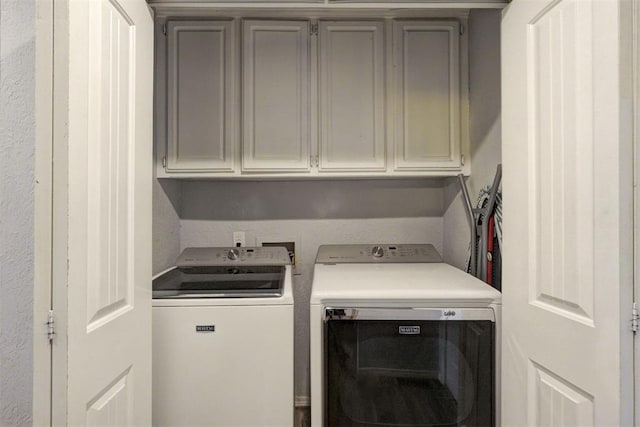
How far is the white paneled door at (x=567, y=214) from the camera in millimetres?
875

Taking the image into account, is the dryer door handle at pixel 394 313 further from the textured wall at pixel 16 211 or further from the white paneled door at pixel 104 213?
the textured wall at pixel 16 211

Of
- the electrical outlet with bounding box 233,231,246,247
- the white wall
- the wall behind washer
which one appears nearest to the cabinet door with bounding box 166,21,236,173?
the white wall

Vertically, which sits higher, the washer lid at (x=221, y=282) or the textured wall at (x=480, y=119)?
the textured wall at (x=480, y=119)

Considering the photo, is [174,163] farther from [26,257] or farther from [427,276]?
[427,276]

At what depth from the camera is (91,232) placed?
980 millimetres

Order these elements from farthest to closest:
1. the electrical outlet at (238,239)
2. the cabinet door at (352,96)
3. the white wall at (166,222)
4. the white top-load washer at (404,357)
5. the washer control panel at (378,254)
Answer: the electrical outlet at (238,239) < the washer control panel at (378,254) < the cabinet door at (352,96) < the white wall at (166,222) < the white top-load washer at (404,357)

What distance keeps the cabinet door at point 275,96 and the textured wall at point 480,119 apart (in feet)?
2.72

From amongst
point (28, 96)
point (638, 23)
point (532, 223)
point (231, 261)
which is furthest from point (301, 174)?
point (638, 23)

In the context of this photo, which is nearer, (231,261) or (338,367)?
(338,367)

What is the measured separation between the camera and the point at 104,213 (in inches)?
41.2

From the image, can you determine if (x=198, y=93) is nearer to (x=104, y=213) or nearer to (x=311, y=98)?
(x=311, y=98)

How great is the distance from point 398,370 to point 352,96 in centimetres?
131

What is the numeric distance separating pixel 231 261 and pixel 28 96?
1.31m

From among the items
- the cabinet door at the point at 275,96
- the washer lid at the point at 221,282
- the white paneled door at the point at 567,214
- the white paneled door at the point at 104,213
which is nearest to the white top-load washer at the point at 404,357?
the white paneled door at the point at 567,214
